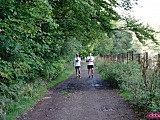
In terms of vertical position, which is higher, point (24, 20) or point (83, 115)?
point (24, 20)

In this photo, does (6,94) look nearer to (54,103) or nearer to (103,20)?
(54,103)

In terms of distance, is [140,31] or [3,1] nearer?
[3,1]

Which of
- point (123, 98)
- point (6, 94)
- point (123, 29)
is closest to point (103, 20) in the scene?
point (123, 29)

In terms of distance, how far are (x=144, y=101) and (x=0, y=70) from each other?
3.90 meters

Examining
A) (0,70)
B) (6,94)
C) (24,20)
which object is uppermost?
(24,20)

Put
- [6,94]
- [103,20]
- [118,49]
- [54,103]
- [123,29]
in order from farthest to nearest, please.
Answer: [118,49] → [123,29] → [103,20] → [54,103] → [6,94]

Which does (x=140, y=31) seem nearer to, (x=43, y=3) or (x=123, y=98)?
(x=123, y=98)

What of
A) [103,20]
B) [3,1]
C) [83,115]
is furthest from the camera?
[103,20]

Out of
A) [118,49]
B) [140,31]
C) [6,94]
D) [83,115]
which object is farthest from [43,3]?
[118,49]

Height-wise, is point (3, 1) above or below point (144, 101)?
above

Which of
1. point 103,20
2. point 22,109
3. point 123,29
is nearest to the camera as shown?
point 22,109

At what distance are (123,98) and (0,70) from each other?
20.3 feet

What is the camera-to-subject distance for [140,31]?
55.9 feet

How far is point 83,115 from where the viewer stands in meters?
8.48
